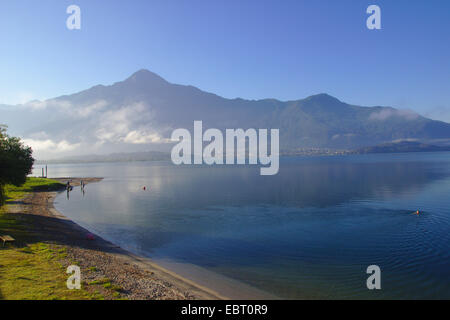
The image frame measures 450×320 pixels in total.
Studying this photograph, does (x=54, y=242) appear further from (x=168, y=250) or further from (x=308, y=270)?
(x=308, y=270)

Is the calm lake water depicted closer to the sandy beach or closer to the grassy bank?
the sandy beach

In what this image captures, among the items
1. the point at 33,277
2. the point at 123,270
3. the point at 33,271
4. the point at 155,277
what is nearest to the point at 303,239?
the point at 155,277

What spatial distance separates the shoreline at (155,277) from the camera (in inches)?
832

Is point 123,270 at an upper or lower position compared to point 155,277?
upper

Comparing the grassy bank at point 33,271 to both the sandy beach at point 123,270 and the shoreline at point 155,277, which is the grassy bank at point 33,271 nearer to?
the sandy beach at point 123,270

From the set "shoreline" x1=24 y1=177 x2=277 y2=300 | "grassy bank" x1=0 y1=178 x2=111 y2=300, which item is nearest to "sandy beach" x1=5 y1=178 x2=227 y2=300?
"shoreline" x1=24 y1=177 x2=277 y2=300

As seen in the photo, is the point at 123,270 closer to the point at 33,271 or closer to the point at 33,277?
the point at 33,271

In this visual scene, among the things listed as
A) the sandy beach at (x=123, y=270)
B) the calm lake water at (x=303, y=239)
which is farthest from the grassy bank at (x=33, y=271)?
the calm lake water at (x=303, y=239)

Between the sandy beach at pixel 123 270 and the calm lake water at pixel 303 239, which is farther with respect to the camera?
the calm lake water at pixel 303 239

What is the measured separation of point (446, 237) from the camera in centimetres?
3662

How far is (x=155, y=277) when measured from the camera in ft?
80.6

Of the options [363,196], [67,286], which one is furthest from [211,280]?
[363,196]

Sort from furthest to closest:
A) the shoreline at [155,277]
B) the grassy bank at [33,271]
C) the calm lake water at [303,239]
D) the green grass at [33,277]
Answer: the calm lake water at [303,239]
the shoreline at [155,277]
the grassy bank at [33,271]
the green grass at [33,277]
